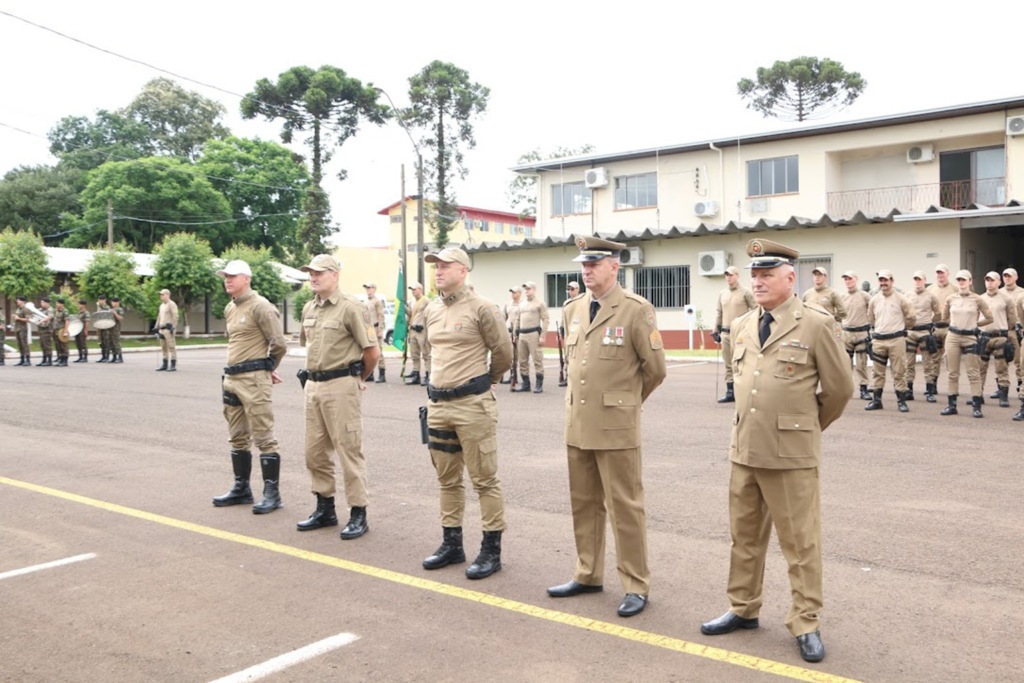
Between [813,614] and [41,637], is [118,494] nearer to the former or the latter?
[41,637]

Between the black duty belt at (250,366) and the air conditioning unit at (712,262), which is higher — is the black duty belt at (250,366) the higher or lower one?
the lower one

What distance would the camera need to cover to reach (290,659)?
4301 millimetres

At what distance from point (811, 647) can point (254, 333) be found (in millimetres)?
5123

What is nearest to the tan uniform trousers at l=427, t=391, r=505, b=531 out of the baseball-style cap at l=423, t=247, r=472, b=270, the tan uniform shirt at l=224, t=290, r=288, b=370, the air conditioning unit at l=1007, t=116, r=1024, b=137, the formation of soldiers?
the baseball-style cap at l=423, t=247, r=472, b=270

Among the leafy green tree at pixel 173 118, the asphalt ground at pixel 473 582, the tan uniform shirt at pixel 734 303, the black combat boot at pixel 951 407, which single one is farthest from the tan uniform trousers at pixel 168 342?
the leafy green tree at pixel 173 118

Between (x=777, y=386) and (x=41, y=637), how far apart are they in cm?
406

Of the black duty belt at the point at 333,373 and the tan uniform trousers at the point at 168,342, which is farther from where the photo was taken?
the tan uniform trousers at the point at 168,342

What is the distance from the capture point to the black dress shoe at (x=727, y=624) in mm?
4496

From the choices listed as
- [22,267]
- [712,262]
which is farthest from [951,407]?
[22,267]

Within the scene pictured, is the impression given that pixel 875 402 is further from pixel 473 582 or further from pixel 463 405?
pixel 473 582

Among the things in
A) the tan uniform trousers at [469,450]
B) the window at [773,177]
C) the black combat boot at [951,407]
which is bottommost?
the black combat boot at [951,407]

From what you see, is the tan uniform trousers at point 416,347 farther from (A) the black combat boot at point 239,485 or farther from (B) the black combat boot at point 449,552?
(B) the black combat boot at point 449,552

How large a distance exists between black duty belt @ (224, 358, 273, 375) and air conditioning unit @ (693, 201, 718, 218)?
26081 mm

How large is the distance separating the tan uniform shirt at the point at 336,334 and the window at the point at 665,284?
24.4 m
